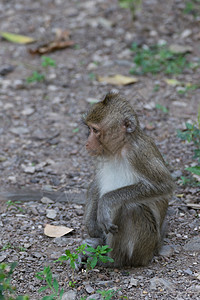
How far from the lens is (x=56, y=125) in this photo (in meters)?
6.77

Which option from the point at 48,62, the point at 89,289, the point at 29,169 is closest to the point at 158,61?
the point at 48,62

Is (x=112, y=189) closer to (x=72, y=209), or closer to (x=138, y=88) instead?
(x=72, y=209)

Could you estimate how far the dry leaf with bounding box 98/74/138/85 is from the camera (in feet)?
24.5

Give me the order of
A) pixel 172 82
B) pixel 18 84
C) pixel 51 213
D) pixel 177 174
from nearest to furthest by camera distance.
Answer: pixel 51 213 → pixel 177 174 → pixel 172 82 → pixel 18 84

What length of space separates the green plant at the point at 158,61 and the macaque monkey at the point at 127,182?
3.73 meters

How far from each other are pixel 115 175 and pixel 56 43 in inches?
201

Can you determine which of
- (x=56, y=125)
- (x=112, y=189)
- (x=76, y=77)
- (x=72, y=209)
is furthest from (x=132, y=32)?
(x=112, y=189)

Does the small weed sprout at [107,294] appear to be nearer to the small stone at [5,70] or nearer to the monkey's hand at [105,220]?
the monkey's hand at [105,220]

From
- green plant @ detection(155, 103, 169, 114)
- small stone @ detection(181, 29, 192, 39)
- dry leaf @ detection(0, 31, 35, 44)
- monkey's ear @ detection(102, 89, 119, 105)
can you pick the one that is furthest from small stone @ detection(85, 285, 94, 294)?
dry leaf @ detection(0, 31, 35, 44)

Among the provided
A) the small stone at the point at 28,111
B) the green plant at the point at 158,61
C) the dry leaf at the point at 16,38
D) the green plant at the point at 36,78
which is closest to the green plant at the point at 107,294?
the small stone at the point at 28,111

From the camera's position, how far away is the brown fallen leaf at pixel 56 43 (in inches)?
339

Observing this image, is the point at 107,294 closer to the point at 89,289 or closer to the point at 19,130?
the point at 89,289

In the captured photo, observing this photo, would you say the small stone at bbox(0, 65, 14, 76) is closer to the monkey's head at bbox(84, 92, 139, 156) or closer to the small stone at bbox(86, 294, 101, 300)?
the monkey's head at bbox(84, 92, 139, 156)

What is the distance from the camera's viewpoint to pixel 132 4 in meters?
8.98
